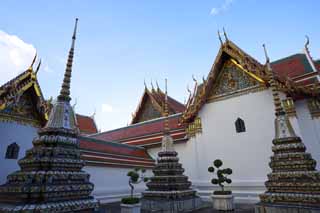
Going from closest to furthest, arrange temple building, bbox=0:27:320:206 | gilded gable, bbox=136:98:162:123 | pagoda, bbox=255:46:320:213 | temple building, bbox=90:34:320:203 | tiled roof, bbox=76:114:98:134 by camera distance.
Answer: pagoda, bbox=255:46:320:213 < temple building, bbox=0:27:320:206 < temple building, bbox=90:34:320:203 < gilded gable, bbox=136:98:162:123 < tiled roof, bbox=76:114:98:134

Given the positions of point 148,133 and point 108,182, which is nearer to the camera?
point 108,182

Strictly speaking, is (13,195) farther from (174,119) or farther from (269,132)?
(174,119)

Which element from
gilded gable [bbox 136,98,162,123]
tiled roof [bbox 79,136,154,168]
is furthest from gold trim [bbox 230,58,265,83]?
gilded gable [bbox 136,98,162,123]

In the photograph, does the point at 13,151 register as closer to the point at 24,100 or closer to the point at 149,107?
the point at 24,100

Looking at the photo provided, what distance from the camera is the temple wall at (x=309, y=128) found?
5.99 metres

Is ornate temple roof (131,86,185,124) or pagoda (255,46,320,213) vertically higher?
ornate temple roof (131,86,185,124)

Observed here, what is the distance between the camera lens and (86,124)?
18078 millimetres

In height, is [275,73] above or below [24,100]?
above

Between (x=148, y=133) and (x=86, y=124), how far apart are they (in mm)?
9140

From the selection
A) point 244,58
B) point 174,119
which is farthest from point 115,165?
point 244,58

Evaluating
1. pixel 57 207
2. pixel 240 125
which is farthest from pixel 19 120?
pixel 240 125

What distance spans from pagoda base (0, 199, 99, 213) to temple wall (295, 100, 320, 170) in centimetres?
627

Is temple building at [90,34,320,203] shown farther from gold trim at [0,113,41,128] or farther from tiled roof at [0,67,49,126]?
gold trim at [0,113,41,128]

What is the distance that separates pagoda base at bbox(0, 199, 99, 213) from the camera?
8.38 feet
